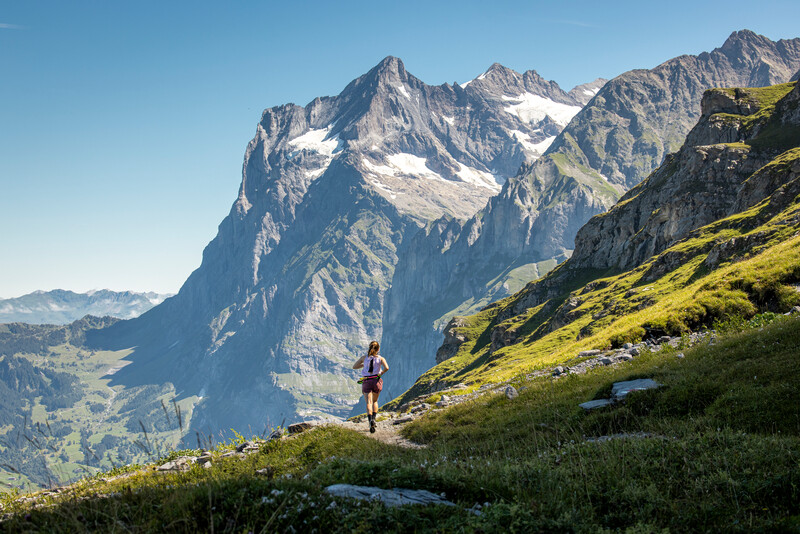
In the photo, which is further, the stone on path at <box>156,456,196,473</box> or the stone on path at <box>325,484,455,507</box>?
the stone on path at <box>156,456,196,473</box>

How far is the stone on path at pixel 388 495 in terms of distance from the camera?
8.19 meters

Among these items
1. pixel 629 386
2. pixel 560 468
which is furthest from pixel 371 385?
pixel 560 468

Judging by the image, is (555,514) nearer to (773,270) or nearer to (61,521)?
(61,521)

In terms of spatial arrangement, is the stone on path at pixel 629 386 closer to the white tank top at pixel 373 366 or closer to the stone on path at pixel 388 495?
the stone on path at pixel 388 495

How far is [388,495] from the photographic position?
856 cm

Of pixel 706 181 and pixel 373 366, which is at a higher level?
pixel 706 181

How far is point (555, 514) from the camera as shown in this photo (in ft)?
25.0

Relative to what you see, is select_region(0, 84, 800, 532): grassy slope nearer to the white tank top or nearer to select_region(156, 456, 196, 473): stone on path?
select_region(156, 456, 196, 473): stone on path

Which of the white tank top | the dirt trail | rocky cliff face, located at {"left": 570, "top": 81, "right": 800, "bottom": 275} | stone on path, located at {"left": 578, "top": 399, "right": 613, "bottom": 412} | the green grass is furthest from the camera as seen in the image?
rocky cliff face, located at {"left": 570, "top": 81, "right": 800, "bottom": 275}

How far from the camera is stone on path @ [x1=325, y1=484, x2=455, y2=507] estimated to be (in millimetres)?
8188

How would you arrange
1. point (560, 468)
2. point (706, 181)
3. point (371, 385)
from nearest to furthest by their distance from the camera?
point (560, 468)
point (371, 385)
point (706, 181)

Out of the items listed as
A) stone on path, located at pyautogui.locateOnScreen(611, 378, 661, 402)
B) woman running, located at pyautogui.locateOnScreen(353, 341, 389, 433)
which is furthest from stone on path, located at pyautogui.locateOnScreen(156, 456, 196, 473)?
stone on path, located at pyautogui.locateOnScreen(611, 378, 661, 402)

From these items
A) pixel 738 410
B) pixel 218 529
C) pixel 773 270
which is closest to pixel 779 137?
pixel 773 270

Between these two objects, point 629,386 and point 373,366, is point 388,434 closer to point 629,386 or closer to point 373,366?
point 373,366
